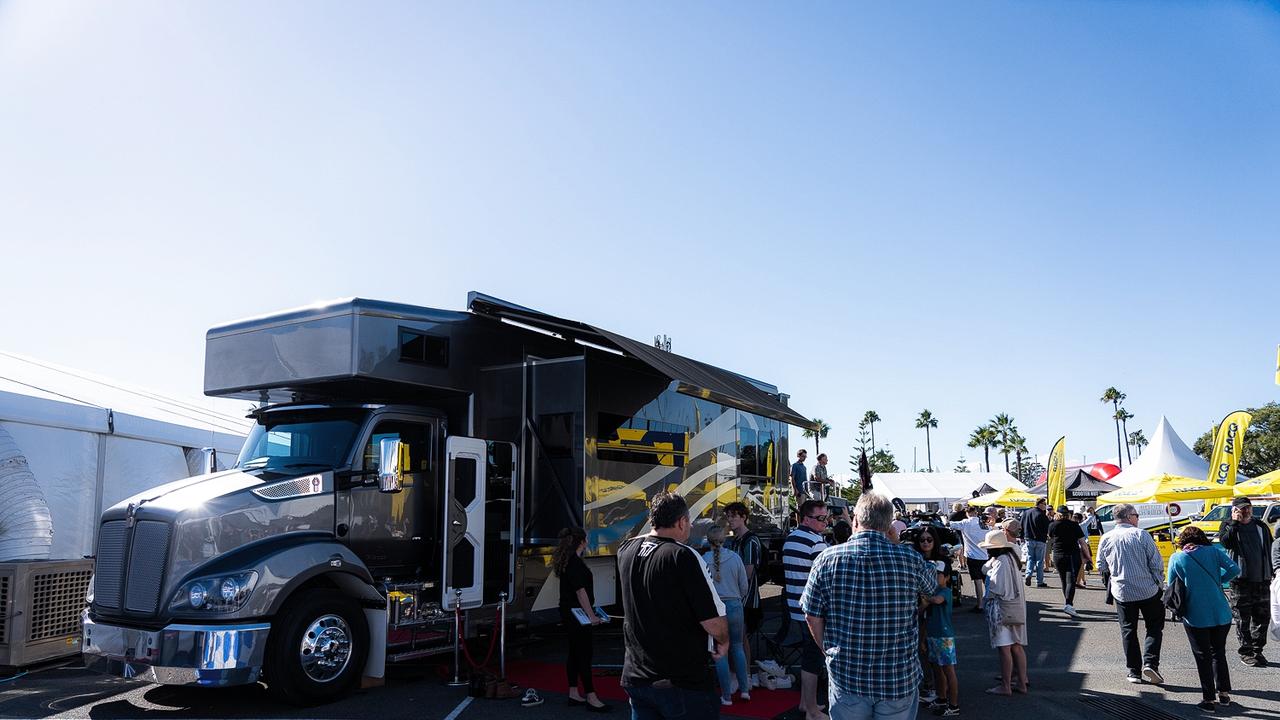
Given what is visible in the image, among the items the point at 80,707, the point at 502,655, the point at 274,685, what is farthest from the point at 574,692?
the point at 80,707

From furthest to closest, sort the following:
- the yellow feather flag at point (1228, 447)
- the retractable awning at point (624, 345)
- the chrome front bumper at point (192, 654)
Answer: the yellow feather flag at point (1228, 447), the retractable awning at point (624, 345), the chrome front bumper at point (192, 654)

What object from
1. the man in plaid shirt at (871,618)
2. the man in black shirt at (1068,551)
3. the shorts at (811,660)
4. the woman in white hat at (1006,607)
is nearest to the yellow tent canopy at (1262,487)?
the man in black shirt at (1068,551)

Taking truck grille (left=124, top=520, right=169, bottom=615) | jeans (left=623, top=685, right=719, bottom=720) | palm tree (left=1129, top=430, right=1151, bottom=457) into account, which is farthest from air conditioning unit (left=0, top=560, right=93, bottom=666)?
palm tree (left=1129, top=430, right=1151, bottom=457)

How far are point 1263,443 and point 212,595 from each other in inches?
2857

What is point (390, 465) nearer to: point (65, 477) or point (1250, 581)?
point (65, 477)

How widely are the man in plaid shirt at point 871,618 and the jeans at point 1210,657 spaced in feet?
15.7

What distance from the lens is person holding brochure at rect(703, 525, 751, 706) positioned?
7.29 metres

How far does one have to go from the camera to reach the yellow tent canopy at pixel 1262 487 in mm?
20312

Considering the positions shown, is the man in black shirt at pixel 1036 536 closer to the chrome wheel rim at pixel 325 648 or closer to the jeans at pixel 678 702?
the chrome wheel rim at pixel 325 648

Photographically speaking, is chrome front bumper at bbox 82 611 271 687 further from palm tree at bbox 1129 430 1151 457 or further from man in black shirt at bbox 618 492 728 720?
palm tree at bbox 1129 430 1151 457

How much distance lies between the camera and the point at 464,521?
8133 mm

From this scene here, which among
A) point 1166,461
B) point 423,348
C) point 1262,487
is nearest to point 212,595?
point 423,348

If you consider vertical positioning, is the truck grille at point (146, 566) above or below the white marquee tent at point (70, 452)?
below

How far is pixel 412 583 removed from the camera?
26.2 ft
